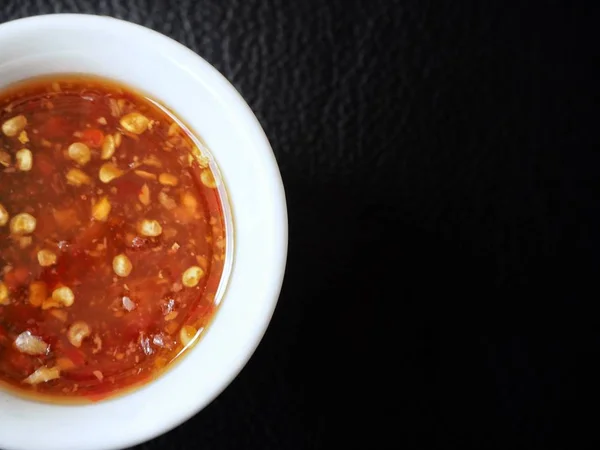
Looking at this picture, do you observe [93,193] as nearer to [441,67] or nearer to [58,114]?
[58,114]

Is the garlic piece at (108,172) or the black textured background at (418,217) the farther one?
the black textured background at (418,217)

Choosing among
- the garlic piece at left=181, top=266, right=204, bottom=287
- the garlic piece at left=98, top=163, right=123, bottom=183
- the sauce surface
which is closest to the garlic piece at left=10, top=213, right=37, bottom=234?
the sauce surface

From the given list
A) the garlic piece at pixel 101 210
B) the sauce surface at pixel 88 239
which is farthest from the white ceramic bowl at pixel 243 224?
the garlic piece at pixel 101 210

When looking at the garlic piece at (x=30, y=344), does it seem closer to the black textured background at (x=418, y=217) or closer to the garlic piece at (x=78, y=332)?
the garlic piece at (x=78, y=332)

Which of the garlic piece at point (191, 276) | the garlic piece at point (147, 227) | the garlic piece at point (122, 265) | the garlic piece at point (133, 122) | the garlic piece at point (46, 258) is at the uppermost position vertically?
the garlic piece at point (133, 122)

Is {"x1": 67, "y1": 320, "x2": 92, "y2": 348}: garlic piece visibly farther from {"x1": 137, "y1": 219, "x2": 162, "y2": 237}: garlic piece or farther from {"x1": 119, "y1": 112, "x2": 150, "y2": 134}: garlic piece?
{"x1": 119, "y1": 112, "x2": 150, "y2": 134}: garlic piece

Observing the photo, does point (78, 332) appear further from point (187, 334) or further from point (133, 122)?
point (133, 122)
